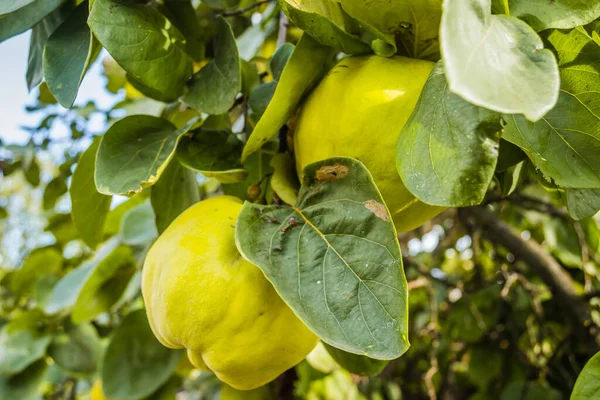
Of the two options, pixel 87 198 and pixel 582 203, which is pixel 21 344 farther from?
pixel 582 203

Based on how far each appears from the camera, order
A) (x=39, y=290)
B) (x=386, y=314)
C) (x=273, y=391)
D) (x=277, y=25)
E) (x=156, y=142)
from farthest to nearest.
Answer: (x=39, y=290), (x=277, y=25), (x=273, y=391), (x=156, y=142), (x=386, y=314)

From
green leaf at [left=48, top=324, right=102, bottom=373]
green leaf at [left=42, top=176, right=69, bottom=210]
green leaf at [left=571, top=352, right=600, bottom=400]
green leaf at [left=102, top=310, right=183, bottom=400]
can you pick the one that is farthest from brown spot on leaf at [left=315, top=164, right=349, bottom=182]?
green leaf at [left=42, top=176, right=69, bottom=210]

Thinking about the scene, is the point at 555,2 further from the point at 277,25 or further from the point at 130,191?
the point at 277,25

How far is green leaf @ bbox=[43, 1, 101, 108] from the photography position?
69 centimetres

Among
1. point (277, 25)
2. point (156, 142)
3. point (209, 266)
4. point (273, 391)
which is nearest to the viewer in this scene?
point (209, 266)

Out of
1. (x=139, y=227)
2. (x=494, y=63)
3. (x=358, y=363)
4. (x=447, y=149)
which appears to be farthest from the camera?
(x=139, y=227)

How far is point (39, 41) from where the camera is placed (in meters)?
0.85

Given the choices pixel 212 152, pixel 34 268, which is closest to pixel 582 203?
pixel 212 152

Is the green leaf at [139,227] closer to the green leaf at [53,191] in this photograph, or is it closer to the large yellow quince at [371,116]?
the green leaf at [53,191]

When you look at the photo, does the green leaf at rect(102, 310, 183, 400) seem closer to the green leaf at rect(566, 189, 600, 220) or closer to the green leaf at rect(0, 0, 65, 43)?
the green leaf at rect(0, 0, 65, 43)

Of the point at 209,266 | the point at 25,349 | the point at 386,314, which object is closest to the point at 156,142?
the point at 209,266

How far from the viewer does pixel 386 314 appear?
1.68 feet

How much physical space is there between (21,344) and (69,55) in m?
1.04

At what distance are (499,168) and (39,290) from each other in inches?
55.7
